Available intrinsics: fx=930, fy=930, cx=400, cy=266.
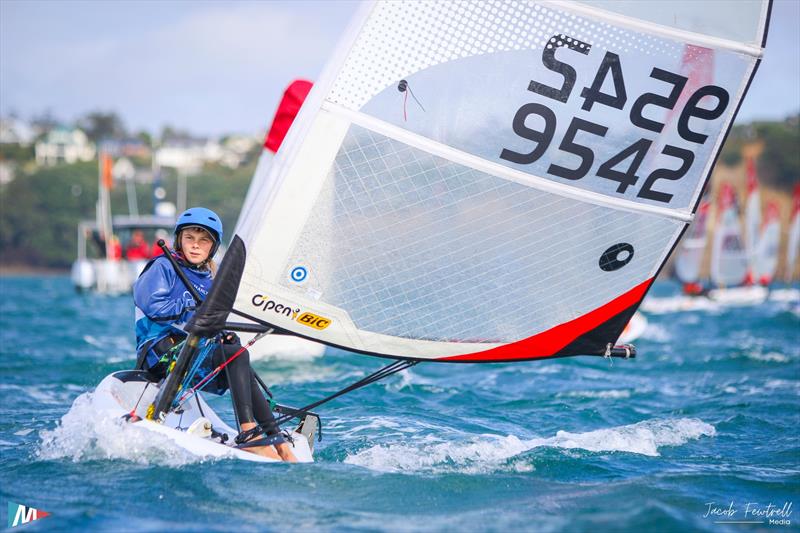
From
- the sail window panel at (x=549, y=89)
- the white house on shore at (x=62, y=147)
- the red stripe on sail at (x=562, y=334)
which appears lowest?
the red stripe on sail at (x=562, y=334)

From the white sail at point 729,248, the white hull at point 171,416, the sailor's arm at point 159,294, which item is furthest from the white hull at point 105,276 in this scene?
the sailor's arm at point 159,294

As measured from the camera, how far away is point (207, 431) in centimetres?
463

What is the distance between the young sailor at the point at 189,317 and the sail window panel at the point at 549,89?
3.64ft

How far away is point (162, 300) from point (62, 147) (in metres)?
106

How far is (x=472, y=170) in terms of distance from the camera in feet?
14.5

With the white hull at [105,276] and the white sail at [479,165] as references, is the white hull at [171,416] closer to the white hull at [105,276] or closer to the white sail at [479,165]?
the white sail at [479,165]

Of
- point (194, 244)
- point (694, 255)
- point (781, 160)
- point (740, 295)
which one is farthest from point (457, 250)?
point (781, 160)

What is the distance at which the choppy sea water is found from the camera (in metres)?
3.77

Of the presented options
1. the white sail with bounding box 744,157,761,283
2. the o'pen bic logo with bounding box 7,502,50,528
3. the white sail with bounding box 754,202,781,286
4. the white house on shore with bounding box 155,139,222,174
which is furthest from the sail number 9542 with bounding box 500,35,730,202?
→ the white house on shore with bounding box 155,139,222,174

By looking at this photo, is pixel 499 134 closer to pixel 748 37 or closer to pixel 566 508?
pixel 748 37

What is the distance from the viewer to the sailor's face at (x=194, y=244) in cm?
473

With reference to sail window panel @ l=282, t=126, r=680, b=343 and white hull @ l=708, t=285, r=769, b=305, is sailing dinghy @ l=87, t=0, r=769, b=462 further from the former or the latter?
white hull @ l=708, t=285, r=769, b=305

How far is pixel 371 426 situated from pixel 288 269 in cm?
188

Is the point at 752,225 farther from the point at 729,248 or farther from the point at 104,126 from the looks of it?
the point at 104,126
